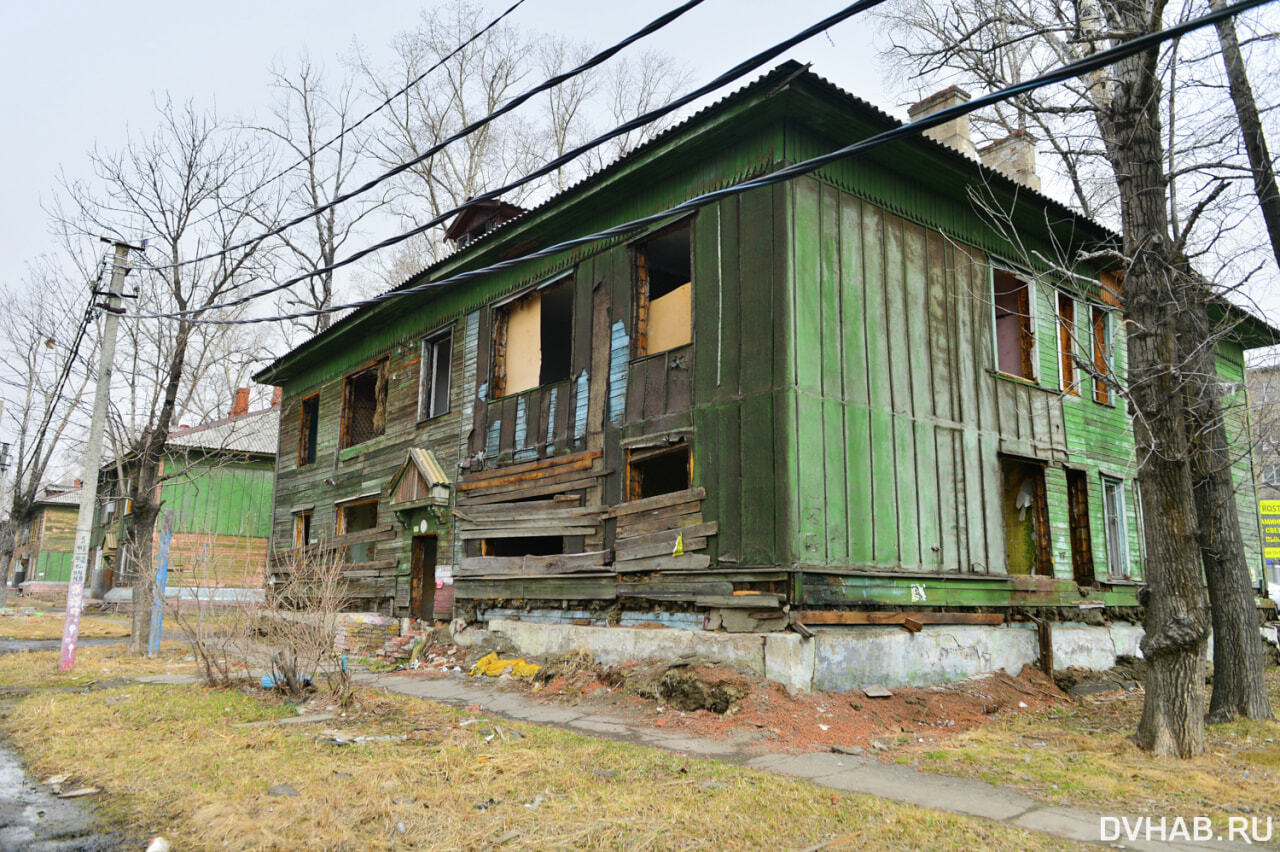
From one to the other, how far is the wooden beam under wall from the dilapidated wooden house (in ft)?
0.13

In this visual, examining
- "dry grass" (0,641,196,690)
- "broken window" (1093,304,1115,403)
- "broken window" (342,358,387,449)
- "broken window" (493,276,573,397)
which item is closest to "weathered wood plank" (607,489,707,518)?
"broken window" (493,276,573,397)

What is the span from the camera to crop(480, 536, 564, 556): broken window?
1438 cm

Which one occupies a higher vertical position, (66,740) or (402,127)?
(402,127)

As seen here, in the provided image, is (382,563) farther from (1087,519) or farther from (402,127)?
(402,127)

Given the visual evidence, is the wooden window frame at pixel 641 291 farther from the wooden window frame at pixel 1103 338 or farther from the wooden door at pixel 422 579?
the wooden window frame at pixel 1103 338

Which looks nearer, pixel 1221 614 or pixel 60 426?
pixel 1221 614

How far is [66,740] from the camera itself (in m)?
7.29

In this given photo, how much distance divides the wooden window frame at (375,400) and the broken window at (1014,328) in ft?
40.2

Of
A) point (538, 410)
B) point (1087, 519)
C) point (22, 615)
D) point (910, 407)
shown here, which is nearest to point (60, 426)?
point (22, 615)

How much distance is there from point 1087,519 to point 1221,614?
4.33 m

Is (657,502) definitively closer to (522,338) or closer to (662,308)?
(662,308)

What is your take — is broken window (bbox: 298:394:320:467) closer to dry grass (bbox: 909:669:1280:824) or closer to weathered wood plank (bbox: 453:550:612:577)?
weathered wood plank (bbox: 453:550:612:577)

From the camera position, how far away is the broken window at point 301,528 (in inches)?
808

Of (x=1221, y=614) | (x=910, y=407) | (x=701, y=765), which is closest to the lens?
(x=701, y=765)
